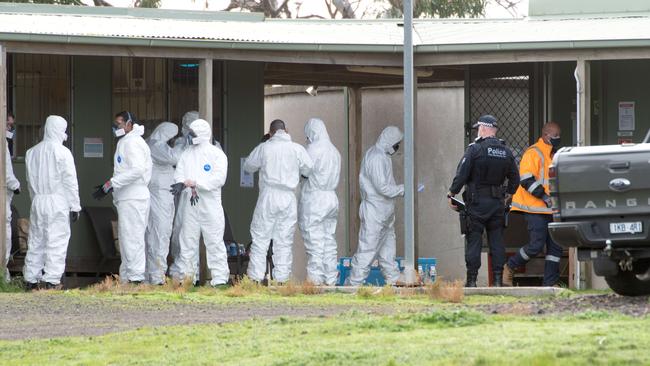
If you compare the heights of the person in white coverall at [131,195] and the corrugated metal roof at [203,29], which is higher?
the corrugated metal roof at [203,29]

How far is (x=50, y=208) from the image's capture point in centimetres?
1750

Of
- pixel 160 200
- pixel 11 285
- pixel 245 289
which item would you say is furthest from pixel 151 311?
pixel 160 200

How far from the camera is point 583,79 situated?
17.6 metres

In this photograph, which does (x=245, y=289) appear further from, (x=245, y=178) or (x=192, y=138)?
(x=245, y=178)

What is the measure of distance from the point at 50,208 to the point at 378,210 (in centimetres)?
474

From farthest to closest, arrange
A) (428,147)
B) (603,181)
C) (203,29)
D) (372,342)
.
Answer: (428,147) → (203,29) → (603,181) → (372,342)

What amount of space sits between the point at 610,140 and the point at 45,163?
6962 mm

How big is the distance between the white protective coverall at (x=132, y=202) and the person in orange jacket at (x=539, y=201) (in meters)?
4.23

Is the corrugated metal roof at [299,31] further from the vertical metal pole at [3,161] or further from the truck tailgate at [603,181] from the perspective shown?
the truck tailgate at [603,181]

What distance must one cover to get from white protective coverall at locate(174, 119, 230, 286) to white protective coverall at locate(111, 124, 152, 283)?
425 mm

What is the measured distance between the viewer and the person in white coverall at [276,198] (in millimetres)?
18969

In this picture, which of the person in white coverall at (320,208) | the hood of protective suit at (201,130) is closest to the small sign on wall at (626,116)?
the person in white coverall at (320,208)

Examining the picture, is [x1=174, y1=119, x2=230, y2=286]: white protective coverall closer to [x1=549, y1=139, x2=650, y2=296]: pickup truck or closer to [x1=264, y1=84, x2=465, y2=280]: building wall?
[x1=264, y1=84, x2=465, y2=280]: building wall

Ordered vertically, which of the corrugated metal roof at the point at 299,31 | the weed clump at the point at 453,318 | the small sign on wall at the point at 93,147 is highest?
the corrugated metal roof at the point at 299,31
